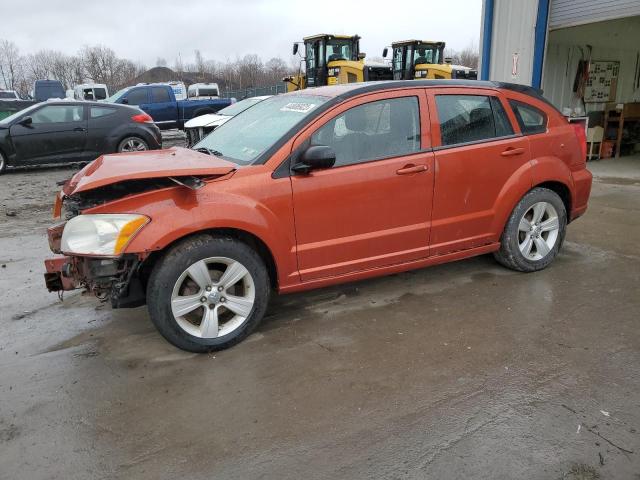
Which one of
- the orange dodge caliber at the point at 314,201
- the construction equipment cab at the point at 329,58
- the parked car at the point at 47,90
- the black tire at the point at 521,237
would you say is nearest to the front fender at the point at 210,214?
the orange dodge caliber at the point at 314,201

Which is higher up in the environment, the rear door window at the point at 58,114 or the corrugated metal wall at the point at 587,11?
the corrugated metal wall at the point at 587,11

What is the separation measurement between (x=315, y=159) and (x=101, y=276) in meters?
1.61

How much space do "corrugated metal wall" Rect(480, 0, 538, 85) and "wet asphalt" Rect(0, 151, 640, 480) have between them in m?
6.76

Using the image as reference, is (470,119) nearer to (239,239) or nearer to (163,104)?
(239,239)

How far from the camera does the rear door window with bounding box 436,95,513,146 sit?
4.17 metres

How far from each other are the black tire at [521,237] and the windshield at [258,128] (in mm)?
2058

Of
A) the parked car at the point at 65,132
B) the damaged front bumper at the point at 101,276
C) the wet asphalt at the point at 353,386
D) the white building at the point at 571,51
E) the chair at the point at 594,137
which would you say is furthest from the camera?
the chair at the point at 594,137

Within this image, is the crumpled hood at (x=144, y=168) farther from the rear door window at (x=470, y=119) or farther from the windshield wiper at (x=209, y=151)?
the rear door window at (x=470, y=119)

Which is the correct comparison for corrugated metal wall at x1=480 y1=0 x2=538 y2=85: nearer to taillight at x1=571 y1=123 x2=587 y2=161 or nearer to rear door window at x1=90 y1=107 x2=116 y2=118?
taillight at x1=571 y1=123 x2=587 y2=161

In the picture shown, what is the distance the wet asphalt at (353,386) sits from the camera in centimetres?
246

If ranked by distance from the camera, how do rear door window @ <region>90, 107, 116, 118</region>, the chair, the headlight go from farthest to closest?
the chair
rear door window @ <region>90, 107, 116, 118</region>
the headlight

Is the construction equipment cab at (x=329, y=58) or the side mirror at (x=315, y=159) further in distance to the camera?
the construction equipment cab at (x=329, y=58)

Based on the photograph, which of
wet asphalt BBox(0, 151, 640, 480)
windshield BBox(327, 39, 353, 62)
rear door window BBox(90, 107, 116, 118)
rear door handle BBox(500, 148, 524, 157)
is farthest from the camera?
windshield BBox(327, 39, 353, 62)

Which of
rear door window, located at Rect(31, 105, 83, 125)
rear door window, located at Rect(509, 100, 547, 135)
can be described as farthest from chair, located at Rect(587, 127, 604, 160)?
rear door window, located at Rect(31, 105, 83, 125)
